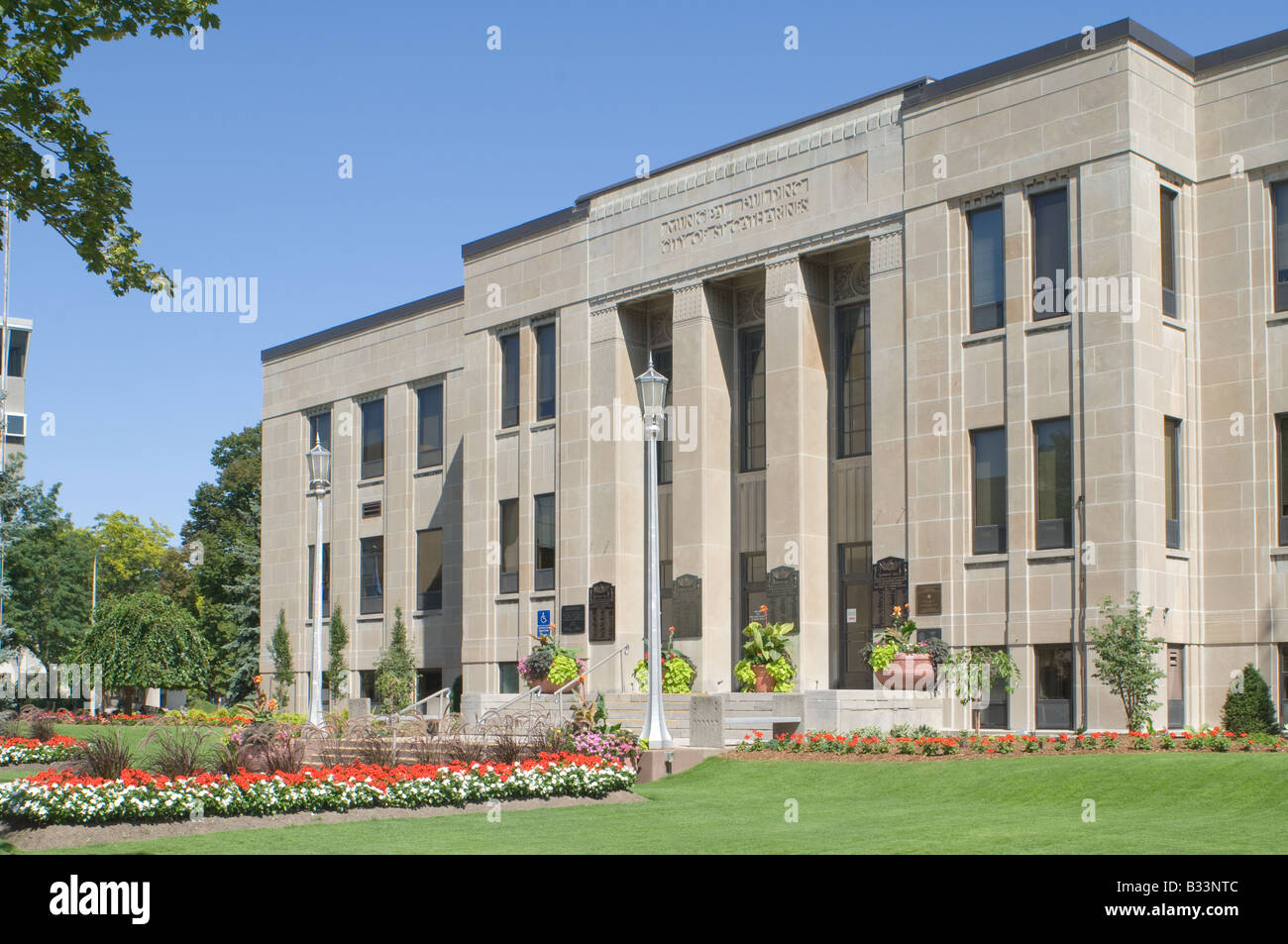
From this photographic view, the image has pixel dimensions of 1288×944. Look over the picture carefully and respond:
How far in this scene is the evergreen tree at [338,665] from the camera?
48250mm

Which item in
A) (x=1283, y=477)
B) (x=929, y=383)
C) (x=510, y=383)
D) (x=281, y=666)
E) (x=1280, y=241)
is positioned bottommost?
(x=281, y=666)

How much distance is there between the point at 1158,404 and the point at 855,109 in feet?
32.7

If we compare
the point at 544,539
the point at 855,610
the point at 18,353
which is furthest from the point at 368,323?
the point at 18,353

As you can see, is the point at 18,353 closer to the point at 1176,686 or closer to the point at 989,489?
the point at 989,489

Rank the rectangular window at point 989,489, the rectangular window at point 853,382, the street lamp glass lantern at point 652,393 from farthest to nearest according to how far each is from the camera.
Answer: the rectangular window at point 853,382 < the rectangular window at point 989,489 < the street lamp glass lantern at point 652,393

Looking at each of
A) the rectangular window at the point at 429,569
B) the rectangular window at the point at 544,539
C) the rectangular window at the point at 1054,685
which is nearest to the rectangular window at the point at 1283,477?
the rectangular window at the point at 1054,685

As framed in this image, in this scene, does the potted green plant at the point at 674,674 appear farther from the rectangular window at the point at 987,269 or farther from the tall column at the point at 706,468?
the rectangular window at the point at 987,269

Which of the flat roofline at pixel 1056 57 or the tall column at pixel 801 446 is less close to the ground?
the flat roofline at pixel 1056 57

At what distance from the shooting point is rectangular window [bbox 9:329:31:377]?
9712cm

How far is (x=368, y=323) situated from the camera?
164 feet

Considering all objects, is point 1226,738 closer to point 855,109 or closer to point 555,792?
point 555,792

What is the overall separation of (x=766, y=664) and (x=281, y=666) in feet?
83.9

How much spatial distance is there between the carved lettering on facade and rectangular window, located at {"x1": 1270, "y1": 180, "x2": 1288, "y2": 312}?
10.3m

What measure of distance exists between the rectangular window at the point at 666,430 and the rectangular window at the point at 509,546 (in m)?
Result: 4.91
